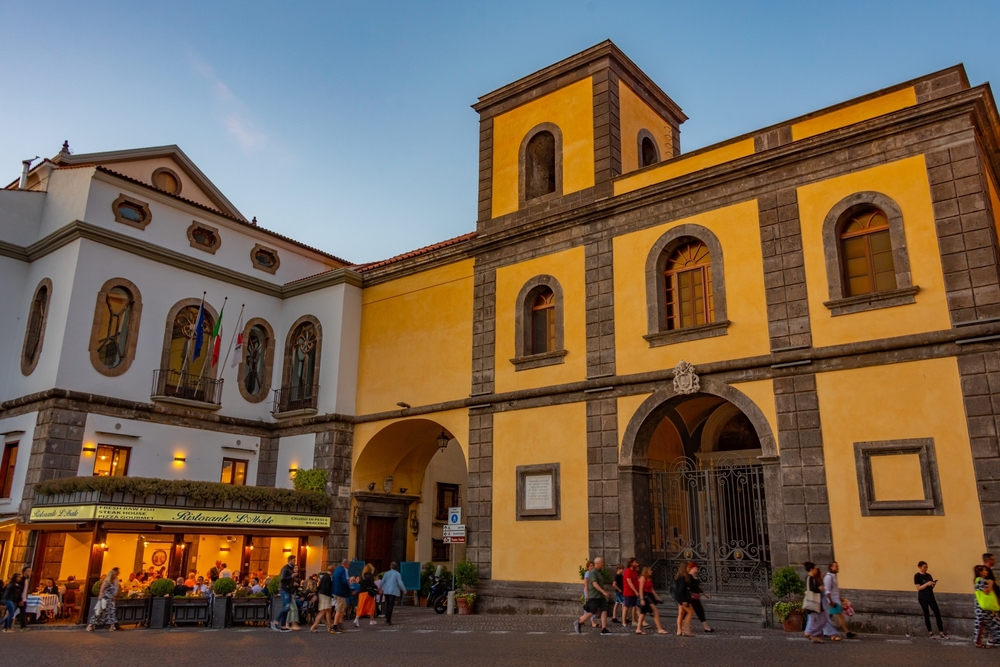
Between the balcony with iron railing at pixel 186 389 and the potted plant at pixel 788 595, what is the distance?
16.6m

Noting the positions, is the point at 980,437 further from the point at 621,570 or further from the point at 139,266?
the point at 139,266

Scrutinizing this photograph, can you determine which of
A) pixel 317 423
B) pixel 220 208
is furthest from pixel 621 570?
pixel 220 208

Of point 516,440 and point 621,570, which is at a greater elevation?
point 516,440

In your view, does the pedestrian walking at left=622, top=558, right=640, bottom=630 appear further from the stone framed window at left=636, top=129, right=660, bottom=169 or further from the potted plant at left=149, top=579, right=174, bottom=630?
the stone framed window at left=636, top=129, right=660, bottom=169

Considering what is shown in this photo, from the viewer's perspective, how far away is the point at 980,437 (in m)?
13.5

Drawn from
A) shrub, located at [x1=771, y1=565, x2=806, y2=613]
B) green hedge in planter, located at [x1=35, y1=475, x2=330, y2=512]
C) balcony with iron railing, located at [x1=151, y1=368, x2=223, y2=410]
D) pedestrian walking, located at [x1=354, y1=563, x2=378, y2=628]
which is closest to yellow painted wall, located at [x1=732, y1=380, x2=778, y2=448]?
shrub, located at [x1=771, y1=565, x2=806, y2=613]

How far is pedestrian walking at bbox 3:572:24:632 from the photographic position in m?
16.8

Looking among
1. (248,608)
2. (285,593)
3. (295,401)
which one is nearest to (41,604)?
(248,608)

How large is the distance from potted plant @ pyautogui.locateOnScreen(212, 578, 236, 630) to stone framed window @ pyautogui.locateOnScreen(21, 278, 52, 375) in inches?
355

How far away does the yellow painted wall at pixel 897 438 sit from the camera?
1341 cm

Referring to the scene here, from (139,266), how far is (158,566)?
8.42 meters

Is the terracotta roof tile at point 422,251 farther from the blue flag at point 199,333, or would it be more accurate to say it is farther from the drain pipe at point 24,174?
the drain pipe at point 24,174

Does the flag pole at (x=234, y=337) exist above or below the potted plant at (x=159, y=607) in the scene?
above

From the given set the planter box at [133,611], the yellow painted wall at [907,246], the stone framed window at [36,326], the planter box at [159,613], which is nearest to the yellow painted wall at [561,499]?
the yellow painted wall at [907,246]
